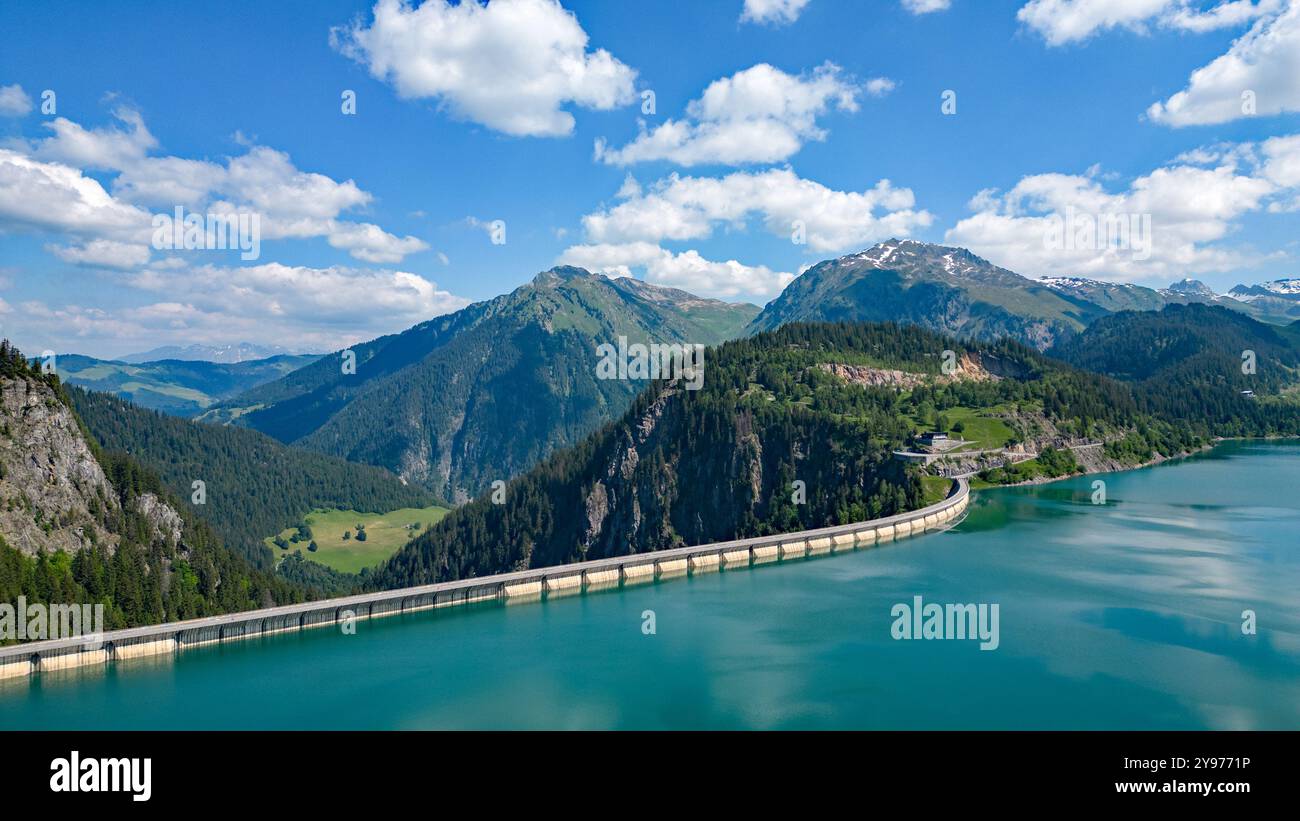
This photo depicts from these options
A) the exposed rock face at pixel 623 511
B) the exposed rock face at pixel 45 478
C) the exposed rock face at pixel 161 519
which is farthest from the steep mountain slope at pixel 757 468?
the exposed rock face at pixel 45 478

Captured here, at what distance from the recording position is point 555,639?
9162cm

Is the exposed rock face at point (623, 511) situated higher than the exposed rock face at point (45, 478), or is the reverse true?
the exposed rock face at point (45, 478)

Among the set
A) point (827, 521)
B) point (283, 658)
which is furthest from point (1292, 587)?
point (283, 658)

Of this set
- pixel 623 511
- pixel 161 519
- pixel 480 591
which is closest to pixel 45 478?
pixel 161 519

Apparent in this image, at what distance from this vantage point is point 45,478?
111 m

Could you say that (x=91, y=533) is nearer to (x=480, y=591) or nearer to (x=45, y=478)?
(x=45, y=478)

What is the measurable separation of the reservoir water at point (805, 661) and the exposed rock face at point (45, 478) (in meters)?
34.2

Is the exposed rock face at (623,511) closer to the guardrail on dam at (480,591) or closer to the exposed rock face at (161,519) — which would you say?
the guardrail on dam at (480,591)

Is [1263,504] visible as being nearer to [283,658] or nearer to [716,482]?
[716,482]

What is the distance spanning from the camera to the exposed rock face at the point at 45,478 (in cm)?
10431

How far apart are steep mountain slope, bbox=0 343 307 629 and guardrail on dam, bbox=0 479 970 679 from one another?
44.9 ft

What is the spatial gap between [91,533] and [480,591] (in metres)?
53.8

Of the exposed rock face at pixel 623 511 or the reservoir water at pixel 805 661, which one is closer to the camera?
the reservoir water at pixel 805 661

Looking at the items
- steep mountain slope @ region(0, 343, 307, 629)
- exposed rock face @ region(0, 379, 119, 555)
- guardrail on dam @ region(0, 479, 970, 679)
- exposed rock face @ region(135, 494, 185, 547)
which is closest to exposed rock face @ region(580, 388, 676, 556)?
guardrail on dam @ region(0, 479, 970, 679)
